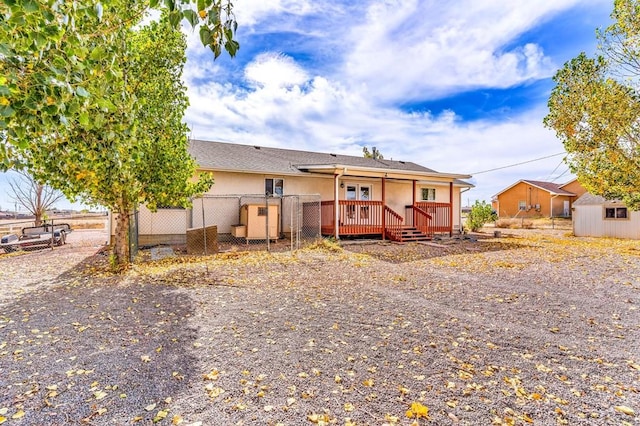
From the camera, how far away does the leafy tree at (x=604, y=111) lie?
11.5m

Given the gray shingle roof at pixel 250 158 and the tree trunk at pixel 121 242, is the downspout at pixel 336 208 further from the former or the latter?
the tree trunk at pixel 121 242

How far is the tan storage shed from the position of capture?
12703 millimetres

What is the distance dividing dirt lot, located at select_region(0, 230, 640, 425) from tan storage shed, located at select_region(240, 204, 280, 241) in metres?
5.42

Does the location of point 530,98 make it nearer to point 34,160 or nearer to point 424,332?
point 424,332

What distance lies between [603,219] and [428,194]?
1174cm

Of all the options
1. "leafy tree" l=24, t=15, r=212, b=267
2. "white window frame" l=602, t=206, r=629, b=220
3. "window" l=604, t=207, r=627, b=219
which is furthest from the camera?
"window" l=604, t=207, r=627, b=219

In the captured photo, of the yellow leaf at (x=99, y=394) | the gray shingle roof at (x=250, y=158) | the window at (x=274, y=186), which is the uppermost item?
the gray shingle roof at (x=250, y=158)

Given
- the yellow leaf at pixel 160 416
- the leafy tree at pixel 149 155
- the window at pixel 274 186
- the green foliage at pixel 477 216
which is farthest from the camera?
the green foliage at pixel 477 216

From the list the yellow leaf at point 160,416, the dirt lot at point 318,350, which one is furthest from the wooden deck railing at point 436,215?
the yellow leaf at point 160,416

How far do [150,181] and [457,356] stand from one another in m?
7.70

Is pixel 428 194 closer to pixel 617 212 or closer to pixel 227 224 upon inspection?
pixel 227 224

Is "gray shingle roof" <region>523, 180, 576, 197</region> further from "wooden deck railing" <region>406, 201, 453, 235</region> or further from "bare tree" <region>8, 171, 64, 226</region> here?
"bare tree" <region>8, 171, 64, 226</region>

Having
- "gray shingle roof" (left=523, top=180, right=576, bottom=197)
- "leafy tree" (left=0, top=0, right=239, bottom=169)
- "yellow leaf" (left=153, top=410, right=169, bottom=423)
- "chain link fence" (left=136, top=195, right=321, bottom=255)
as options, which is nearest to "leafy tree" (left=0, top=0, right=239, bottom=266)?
"leafy tree" (left=0, top=0, right=239, bottom=169)

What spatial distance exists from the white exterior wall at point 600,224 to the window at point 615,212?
0.21 m
